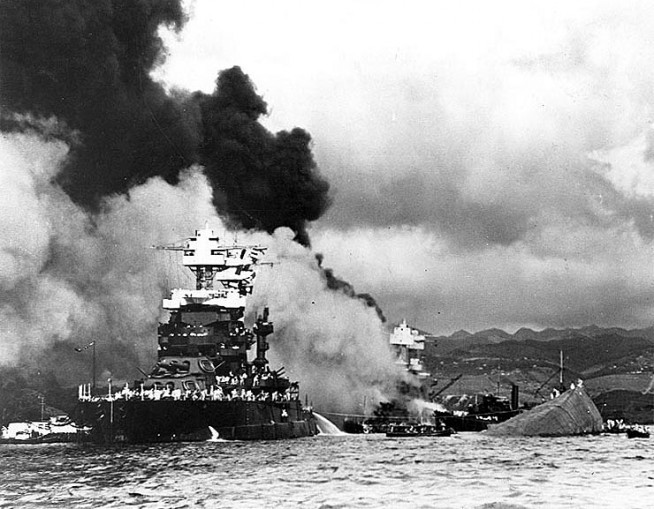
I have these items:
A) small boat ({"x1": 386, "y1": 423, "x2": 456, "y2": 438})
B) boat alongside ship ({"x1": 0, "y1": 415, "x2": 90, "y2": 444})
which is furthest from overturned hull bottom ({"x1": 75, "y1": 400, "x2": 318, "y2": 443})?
small boat ({"x1": 386, "y1": 423, "x2": 456, "y2": 438})

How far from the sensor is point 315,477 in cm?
4781

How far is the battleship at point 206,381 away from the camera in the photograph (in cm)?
6856

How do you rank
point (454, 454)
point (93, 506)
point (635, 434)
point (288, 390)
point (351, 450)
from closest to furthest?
1. point (93, 506)
2. point (454, 454)
3. point (351, 450)
4. point (288, 390)
5. point (635, 434)

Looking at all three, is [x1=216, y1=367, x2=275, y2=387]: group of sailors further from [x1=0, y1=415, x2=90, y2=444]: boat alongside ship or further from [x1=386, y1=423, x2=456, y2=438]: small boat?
[x1=386, y1=423, x2=456, y2=438]: small boat

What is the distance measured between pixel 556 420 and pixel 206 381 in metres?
43.8

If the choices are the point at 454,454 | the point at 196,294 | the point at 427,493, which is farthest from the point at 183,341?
the point at 427,493

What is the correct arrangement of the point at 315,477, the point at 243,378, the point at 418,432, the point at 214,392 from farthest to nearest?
the point at 418,432 → the point at 243,378 → the point at 214,392 → the point at 315,477

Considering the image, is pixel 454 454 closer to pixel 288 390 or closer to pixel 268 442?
pixel 268 442

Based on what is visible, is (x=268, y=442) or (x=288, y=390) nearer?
(x=268, y=442)

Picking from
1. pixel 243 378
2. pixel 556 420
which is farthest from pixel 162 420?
pixel 556 420

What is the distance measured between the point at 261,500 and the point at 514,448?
40.3 meters

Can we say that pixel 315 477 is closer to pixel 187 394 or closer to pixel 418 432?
pixel 187 394

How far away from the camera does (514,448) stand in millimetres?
74375

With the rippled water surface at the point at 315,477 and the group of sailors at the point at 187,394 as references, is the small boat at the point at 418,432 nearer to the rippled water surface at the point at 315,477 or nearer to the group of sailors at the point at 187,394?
the group of sailors at the point at 187,394
